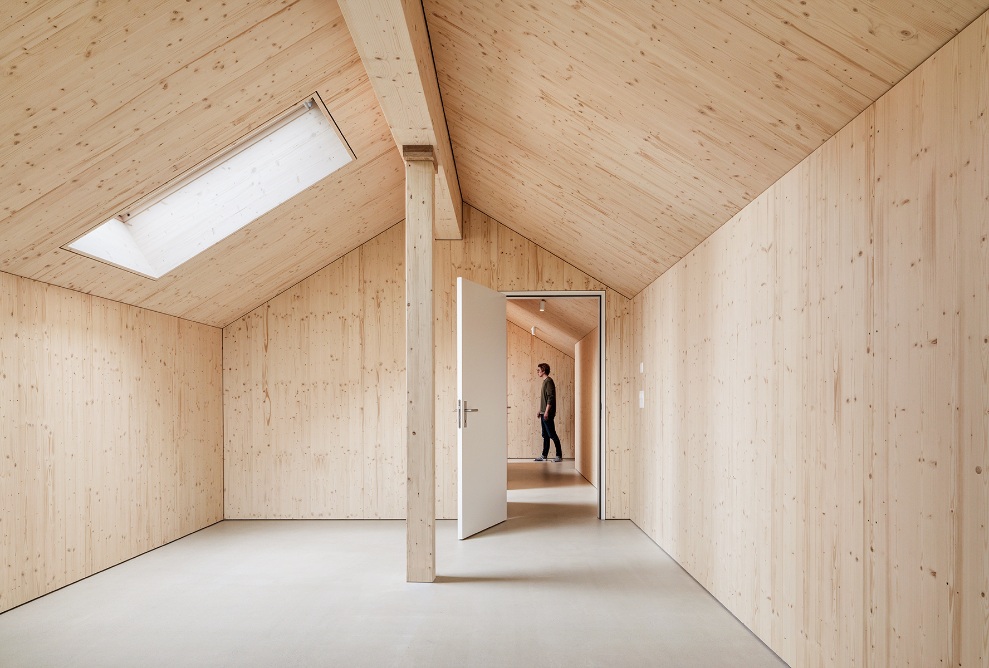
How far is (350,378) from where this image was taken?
7.02m

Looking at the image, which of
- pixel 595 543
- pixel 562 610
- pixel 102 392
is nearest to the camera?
pixel 562 610

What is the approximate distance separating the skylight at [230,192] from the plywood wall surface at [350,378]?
1945mm

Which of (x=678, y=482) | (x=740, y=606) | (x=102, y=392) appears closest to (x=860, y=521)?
(x=740, y=606)

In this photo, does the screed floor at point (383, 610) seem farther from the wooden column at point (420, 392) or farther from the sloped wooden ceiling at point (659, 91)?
the sloped wooden ceiling at point (659, 91)

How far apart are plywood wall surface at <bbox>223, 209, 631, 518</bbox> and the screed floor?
1.12 metres

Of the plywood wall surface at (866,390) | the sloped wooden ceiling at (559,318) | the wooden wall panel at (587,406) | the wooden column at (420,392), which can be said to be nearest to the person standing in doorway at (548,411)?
the wooden wall panel at (587,406)

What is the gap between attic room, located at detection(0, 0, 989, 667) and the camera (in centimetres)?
214

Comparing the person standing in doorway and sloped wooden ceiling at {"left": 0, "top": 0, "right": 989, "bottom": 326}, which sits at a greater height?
sloped wooden ceiling at {"left": 0, "top": 0, "right": 989, "bottom": 326}

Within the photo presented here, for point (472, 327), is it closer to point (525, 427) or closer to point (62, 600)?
point (62, 600)

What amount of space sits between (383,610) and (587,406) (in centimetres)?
601

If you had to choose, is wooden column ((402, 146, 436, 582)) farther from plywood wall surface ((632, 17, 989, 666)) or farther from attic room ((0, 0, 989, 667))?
plywood wall surface ((632, 17, 989, 666))

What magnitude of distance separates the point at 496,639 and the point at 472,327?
2927mm

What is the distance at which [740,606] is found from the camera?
368cm

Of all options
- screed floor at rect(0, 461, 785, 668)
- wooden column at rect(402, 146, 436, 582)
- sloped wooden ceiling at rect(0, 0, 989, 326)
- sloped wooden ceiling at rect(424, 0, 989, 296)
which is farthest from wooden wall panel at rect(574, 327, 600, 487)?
wooden column at rect(402, 146, 436, 582)
